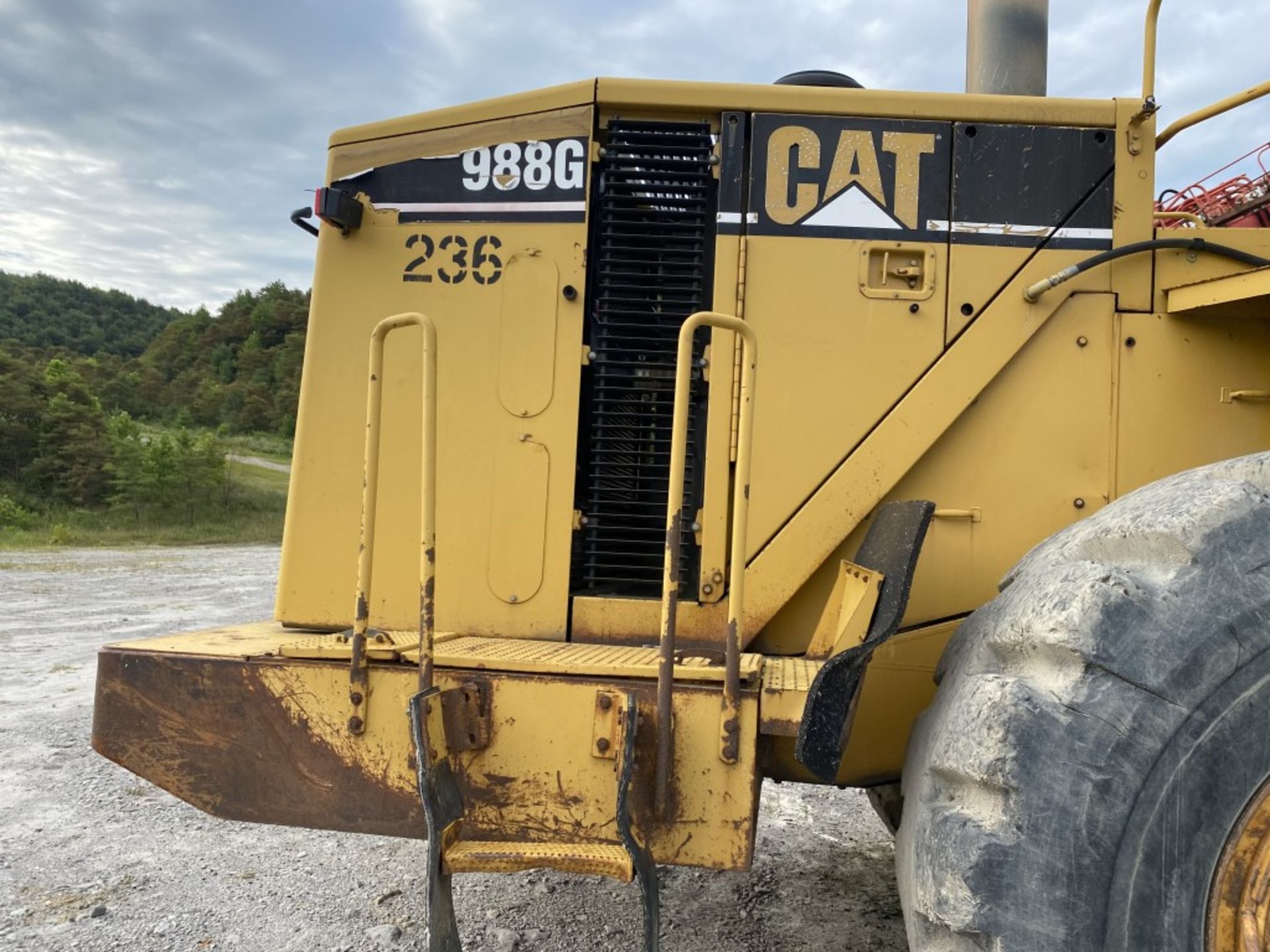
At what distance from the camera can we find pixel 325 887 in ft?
11.7

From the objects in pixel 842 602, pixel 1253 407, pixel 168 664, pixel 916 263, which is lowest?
pixel 168 664

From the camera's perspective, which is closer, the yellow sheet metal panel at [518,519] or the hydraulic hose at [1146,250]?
the hydraulic hose at [1146,250]

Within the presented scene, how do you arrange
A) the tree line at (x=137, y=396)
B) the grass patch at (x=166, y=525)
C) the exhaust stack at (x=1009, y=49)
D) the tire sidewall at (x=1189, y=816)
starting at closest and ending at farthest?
the tire sidewall at (x=1189, y=816) < the exhaust stack at (x=1009, y=49) < the grass patch at (x=166, y=525) < the tree line at (x=137, y=396)

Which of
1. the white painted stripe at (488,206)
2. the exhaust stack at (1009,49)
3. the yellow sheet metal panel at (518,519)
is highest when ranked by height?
the exhaust stack at (1009,49)

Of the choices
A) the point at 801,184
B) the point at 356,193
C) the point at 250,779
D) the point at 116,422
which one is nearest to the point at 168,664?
the point at 250,779

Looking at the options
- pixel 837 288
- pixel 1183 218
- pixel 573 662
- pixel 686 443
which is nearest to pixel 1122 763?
pixel 686 443

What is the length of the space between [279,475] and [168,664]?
3399 centimetres

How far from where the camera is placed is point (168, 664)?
7.95ft

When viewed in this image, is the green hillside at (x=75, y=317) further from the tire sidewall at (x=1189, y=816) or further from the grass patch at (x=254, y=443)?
the tire sidewall at (x=1189, y=816)

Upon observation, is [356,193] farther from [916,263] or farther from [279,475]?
[279,475]

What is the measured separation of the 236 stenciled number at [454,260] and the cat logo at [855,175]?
84 centimetres

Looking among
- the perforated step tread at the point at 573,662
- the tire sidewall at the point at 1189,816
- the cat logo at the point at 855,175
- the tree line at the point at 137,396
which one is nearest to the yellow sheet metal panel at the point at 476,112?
the cat logo at the point at 855,175

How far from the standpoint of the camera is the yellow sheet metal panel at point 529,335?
2838 mm

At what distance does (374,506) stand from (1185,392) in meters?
2.32
